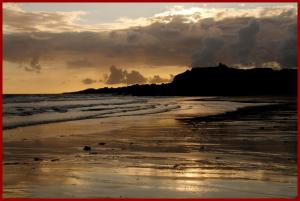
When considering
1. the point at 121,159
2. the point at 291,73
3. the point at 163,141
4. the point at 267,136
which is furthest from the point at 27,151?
the point at 291,73

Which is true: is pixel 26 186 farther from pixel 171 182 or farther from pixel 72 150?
pixel 72 150

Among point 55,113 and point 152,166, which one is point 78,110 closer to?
point 55,113

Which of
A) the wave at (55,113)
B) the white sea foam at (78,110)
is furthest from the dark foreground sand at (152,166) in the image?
the white sea foam at (78,110)

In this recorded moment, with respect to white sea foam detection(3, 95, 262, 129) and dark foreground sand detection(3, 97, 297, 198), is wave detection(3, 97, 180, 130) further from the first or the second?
dark foreground sand detection(3, 97, 297, 198)

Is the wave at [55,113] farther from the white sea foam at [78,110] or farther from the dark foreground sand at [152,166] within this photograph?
the dark foreground sand at [152,166]

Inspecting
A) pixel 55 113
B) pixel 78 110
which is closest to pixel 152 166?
pixel 55 113

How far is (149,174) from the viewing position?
11016 millimetres

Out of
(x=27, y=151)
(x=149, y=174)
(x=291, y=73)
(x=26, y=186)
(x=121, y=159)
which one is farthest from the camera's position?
(x=291, y=73)

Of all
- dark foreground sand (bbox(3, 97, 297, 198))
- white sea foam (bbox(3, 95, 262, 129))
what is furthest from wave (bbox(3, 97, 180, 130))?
dark foreground sand (bbox(3, 97, 297, 198))

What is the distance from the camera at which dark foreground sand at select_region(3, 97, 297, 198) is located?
375 inches

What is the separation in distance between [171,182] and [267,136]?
9.74 meters

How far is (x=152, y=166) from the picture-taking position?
39.7ft

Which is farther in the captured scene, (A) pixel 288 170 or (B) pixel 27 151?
(B) pixel 27 151

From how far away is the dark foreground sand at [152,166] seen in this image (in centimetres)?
953
